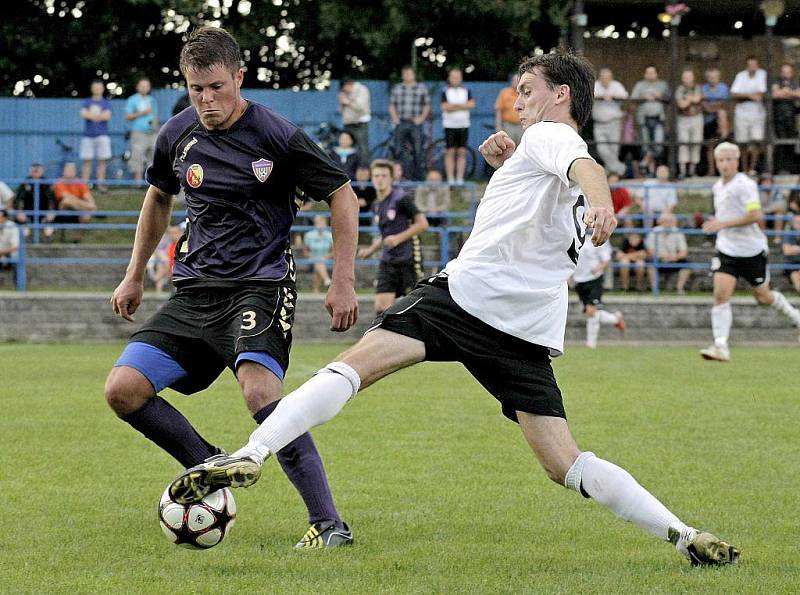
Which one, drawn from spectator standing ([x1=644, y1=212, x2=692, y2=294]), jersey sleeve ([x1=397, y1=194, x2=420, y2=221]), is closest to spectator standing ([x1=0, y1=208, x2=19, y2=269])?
jersey sleeve ([x1=397, y1=194, x2=420, y2=221])

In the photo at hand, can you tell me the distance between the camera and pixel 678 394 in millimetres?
11852

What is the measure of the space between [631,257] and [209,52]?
16.1m

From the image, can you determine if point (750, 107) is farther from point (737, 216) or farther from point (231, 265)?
point (231, 265)

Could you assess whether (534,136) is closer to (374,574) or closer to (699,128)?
(374,574)

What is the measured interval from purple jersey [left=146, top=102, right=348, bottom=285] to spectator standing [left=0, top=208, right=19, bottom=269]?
15.4m

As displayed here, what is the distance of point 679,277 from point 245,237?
1693 cm

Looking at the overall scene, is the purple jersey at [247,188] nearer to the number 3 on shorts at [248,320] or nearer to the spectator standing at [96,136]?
the number 3 on shorts at [248,320]

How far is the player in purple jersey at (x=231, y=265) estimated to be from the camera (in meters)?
5.54

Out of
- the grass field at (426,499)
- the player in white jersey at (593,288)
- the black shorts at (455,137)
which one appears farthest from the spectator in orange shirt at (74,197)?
the grass field at (426,499)

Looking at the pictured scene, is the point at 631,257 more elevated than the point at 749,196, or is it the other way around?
the point at 749,196

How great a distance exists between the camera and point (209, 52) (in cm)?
554

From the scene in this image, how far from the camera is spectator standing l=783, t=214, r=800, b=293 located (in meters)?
20.9

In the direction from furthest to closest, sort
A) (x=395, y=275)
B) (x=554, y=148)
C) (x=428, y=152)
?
1. (x=428, y=152)
2. (x=395, y=275)
3. (x=554, y=148)

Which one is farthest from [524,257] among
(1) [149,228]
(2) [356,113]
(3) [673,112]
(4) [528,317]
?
(3) [673,112]
